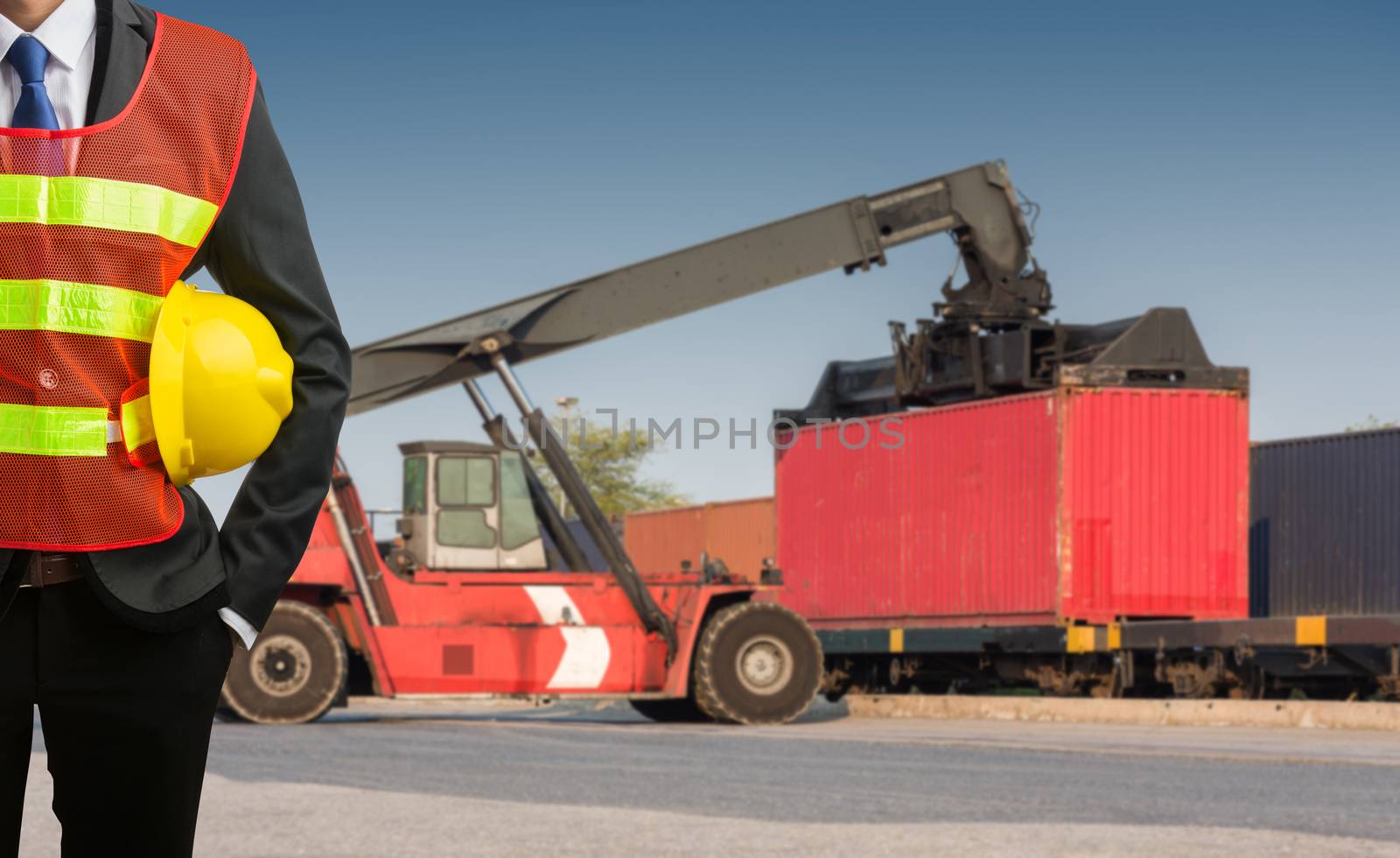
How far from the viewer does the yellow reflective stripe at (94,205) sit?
2.15 m

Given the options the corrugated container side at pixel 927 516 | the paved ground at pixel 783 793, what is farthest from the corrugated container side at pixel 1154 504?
the paved ground at pixel 783 793

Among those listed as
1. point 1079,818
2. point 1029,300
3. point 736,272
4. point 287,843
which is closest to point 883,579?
point 1029,300

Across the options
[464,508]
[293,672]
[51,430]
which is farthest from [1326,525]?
[51,430]

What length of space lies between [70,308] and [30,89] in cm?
25

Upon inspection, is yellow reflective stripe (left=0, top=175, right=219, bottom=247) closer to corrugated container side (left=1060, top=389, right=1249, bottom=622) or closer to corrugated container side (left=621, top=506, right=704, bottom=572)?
corrugated container side (left=1060, top=389, right=1249, bottom=622)

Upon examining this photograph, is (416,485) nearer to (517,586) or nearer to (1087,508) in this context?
(517,586)

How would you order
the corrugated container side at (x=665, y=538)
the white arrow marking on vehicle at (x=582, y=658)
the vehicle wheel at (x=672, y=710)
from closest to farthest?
the white arrow marking on vehicle at (x=582, y=658) → the vehicle wheel at (x=672, y=710) → the corrugated container side at (x=665, y=538)

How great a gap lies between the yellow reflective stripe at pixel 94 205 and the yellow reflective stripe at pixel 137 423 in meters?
0.20

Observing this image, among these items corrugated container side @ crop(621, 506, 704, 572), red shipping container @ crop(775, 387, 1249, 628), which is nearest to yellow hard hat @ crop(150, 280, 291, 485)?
red shipping container @ crop(775, 387, 1249, 628)

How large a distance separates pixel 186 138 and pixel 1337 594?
20106mm

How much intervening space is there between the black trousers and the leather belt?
0.02 metres

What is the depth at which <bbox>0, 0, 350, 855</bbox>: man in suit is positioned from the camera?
6.89 ft

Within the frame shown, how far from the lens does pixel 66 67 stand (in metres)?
2.23

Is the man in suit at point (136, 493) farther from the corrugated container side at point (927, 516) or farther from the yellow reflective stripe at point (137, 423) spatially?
the corrugated container side at point (927, 516)
